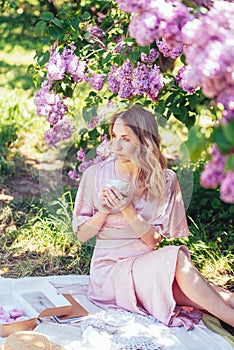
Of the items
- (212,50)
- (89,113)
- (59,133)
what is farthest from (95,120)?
(212,50)

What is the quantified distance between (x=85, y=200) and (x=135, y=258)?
30 cm

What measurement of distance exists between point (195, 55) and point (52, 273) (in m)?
2.20

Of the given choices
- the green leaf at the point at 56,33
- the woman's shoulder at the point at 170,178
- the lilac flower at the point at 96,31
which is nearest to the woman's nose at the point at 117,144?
the woman's shoulder at the point at 170,178

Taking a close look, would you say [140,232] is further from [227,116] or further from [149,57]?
[227,116]

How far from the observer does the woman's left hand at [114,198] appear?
2.77m

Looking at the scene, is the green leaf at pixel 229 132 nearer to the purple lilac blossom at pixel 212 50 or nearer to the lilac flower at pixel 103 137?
the purple lilac blossom at pixel 212 50

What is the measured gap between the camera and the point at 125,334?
2629 mm

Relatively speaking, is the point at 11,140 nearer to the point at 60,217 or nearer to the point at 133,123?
the point at 60,217

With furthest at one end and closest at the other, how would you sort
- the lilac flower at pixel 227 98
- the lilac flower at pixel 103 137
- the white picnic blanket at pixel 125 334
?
the lilac flower at pixel 103 137 → the white picnic blanket at pixel 125 334 → the lilac flower at pixel 227 98

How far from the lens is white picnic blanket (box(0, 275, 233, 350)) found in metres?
2.56

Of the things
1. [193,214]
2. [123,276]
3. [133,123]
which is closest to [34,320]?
[123,276]

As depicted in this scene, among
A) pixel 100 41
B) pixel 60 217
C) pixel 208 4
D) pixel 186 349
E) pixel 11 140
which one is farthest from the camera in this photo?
pixel 11 140

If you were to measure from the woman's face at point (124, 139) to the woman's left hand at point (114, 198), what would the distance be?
0.48ft

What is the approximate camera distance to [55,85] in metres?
3.28
